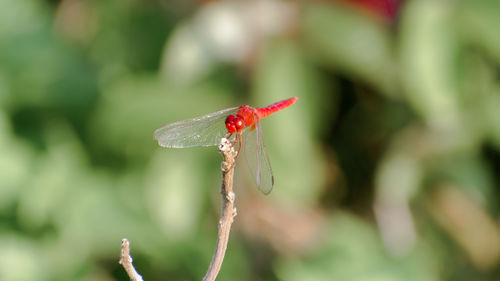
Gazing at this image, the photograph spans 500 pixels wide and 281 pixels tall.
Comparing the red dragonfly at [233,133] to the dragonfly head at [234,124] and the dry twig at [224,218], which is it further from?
the dry twig at [224,218]

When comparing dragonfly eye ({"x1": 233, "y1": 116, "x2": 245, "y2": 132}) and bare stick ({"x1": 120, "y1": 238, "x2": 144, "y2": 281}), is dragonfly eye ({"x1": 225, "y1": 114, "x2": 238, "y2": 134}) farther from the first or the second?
bare stick ({"x1": 120, "y1": 238, "x2": 144, "y2": 281})

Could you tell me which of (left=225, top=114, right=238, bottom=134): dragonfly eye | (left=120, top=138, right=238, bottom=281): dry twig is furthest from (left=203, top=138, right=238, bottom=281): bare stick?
(left=225, top=114, right=238, bottom=134): dragonfly eye

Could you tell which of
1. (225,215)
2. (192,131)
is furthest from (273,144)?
(225,215)

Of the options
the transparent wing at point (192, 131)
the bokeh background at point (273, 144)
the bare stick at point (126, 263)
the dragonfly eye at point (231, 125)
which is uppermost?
the dragonfly eye at point (231, 125)

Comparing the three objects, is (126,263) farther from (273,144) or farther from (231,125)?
(273,144)

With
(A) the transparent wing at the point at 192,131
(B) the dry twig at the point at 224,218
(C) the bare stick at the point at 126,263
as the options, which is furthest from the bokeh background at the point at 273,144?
(C) the bare stick at the point at 126,263

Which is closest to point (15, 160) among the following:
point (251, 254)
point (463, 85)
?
point (251, 254)
